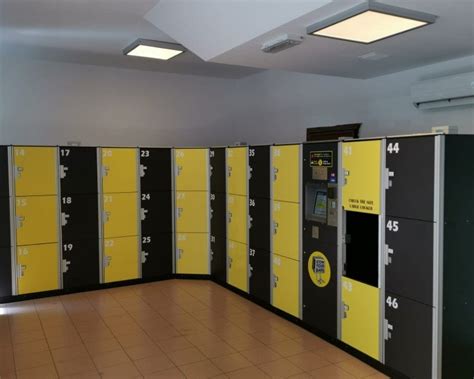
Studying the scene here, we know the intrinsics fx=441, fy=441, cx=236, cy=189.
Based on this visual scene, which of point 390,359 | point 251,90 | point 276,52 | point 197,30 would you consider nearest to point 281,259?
point 390,359

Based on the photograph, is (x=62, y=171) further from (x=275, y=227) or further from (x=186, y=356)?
(x=186, y=356)

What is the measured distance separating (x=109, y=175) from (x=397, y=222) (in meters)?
3.79

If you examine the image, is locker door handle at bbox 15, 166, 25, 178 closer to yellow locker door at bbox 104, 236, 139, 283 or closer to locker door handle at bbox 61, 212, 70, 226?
locker door handle at bbox 61, 212, 70, 226

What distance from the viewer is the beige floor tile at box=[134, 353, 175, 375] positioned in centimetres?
363

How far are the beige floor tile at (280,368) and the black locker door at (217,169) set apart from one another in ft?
8.48

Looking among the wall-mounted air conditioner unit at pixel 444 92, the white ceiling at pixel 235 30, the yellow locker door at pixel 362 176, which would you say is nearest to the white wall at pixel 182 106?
the wall-mounted air conditioner unit at pixel 444 92

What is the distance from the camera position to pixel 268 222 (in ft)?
16.4

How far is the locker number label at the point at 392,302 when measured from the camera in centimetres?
342

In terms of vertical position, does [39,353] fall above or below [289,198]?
below

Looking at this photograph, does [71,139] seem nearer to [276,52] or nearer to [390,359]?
[276,52]

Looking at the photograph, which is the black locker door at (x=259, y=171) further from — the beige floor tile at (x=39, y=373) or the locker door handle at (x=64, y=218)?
the beige floor tile at (x=39, y=373)

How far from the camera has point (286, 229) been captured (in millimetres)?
4688

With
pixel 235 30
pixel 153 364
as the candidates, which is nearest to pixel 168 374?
pixel 153 364

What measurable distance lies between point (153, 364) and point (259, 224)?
2.02 metres
